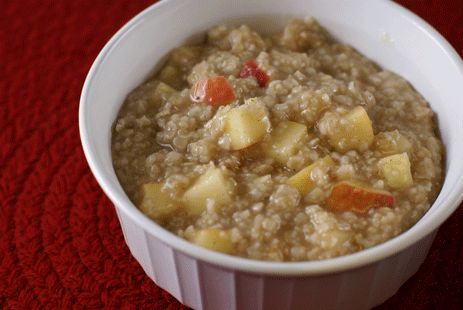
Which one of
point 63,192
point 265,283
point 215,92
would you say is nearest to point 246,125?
point 215,92

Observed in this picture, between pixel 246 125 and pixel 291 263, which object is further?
pixel 246 125

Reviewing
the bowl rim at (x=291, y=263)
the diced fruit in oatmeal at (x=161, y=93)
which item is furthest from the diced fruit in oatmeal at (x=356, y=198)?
the diced fruit in oatmeal at (x=161, y=93)

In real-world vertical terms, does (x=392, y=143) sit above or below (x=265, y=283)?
above

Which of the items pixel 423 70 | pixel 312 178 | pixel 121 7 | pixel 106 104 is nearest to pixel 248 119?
pixel 312 178

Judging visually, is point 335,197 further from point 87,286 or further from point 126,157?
point 87,286

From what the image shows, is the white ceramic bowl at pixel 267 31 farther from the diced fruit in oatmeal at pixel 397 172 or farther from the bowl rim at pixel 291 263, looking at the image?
the diced fruit in oatmeal at pixel 397 172

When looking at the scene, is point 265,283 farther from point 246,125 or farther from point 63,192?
point 63,192

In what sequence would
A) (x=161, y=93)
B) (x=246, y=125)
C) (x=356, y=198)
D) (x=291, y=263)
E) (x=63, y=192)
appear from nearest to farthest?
(x=291, y=263) < (x=356, y=198) < (x=246, y=125) < (x=161, y=93) < (x=63, y=192)
